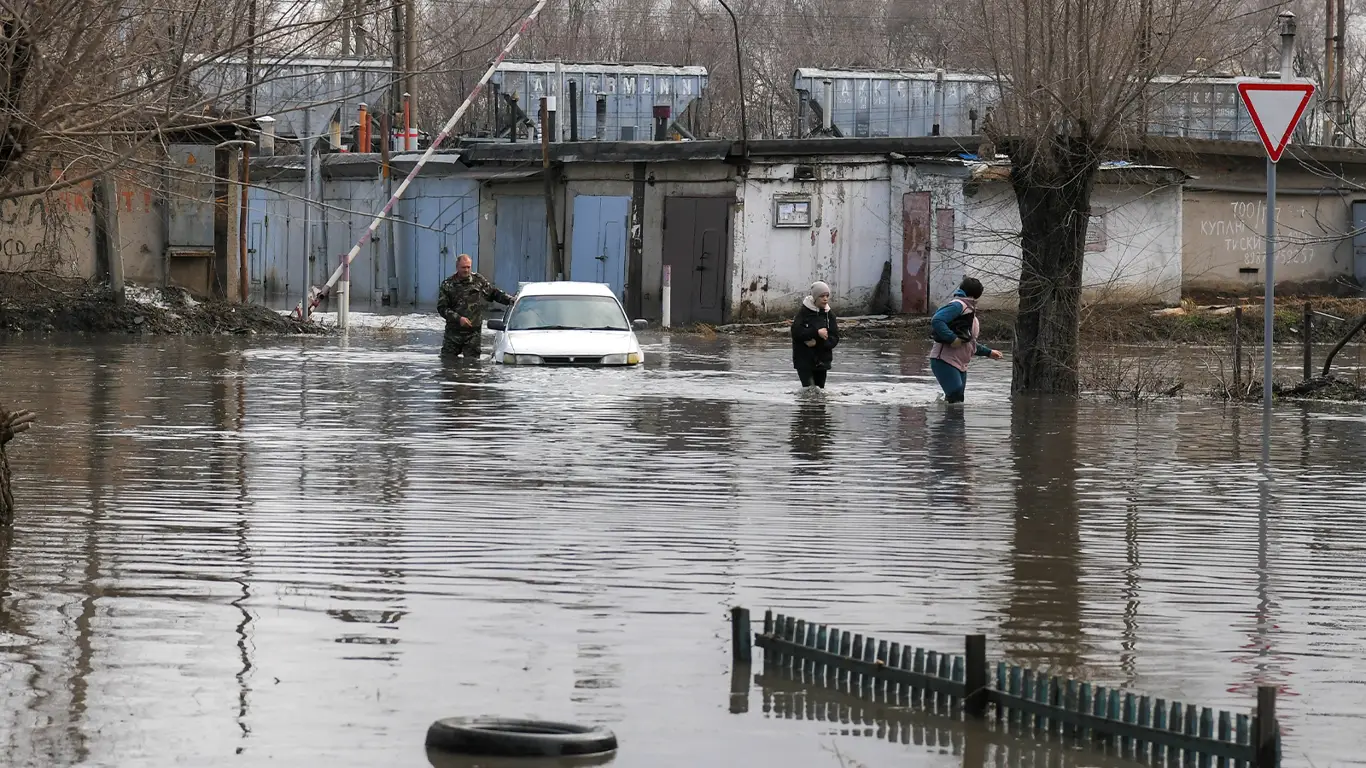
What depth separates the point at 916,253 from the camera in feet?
119

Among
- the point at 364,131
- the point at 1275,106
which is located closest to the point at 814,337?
the point at 1275,106

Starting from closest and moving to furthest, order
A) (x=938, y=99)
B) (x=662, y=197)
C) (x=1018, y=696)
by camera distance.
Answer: (x=1018, y=696) → (x=662, y=197) → (x=938, y=99)

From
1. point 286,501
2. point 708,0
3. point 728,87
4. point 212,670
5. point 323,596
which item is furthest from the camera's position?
point 708,0

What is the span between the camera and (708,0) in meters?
84.6

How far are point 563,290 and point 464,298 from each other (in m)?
1.35

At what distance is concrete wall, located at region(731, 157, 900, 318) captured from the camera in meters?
36.0

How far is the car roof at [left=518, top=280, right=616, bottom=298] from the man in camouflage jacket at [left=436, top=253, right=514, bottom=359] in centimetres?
35

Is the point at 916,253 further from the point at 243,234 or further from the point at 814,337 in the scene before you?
the point at 814,337

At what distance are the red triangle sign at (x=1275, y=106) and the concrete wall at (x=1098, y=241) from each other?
19.1m

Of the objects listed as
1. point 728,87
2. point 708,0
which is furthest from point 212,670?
point 708,0

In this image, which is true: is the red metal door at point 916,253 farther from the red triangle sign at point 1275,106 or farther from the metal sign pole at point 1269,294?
the red triangle sign at point 1275,106

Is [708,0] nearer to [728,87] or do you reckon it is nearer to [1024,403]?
[728,87]

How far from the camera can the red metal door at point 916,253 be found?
1417 inches

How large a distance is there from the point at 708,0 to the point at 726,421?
230ft
